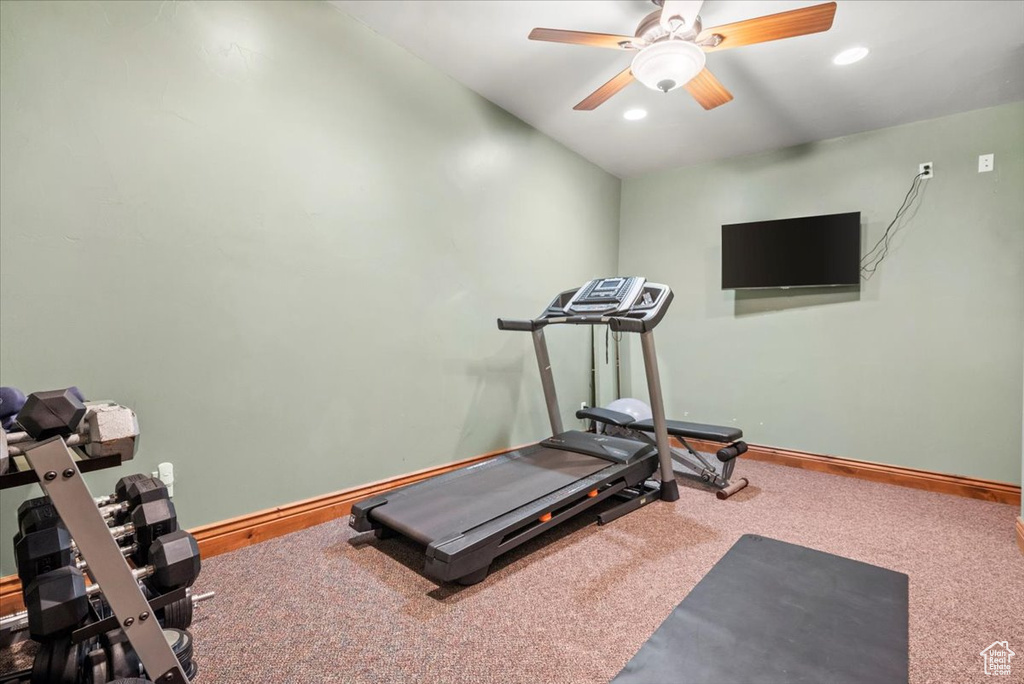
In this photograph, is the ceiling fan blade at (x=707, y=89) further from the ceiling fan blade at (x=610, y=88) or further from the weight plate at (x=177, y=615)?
the weight plate at (x=177, y=615)

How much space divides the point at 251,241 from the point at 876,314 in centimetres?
408

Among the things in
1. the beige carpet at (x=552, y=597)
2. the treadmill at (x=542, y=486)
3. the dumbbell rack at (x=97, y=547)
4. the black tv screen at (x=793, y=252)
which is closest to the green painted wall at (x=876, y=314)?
the black tv screen at (x=793, y=252)

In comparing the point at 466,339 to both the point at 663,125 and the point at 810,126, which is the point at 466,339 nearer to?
the point at 663,125

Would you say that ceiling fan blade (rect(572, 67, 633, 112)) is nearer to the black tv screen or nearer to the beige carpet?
the black tv screen

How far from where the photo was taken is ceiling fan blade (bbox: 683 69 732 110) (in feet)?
7.70

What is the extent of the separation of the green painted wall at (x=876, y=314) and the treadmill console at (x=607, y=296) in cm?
169

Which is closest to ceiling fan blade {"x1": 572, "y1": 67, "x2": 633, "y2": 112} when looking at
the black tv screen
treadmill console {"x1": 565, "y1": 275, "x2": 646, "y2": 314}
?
treadmill console {"x1": 565, "y1": 275, "x2": 646, "y2": 314}

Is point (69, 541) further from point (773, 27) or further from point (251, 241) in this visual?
point (773, 27)

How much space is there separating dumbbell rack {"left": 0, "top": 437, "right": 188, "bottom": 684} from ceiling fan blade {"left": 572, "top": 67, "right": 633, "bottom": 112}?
8.18 feet

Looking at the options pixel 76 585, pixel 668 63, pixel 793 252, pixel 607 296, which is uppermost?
pixel 668 63

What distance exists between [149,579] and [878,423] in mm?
4210

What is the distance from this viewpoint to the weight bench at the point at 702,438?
295cm

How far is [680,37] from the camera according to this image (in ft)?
7.06

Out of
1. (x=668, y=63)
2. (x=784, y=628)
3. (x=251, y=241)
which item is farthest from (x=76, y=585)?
(x=668, y=63)
